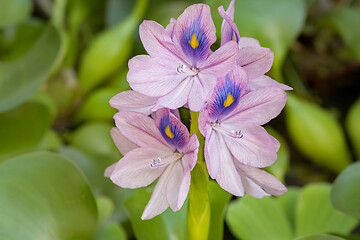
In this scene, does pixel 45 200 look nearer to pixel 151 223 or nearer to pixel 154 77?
pixel 151 223

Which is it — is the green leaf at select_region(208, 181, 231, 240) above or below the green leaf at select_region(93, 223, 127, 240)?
above

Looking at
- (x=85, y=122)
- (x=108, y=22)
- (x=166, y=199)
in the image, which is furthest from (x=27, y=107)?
(x=166, y=199)

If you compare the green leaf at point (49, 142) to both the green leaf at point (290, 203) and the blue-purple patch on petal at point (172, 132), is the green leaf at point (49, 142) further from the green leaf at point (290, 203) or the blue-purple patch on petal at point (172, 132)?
the blue-purple patch on petal at point (172, 132)

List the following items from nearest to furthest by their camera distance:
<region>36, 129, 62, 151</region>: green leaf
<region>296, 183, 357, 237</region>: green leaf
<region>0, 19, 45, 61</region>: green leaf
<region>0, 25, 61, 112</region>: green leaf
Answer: <region>296, 183, 357, 237</region>: green leaf → <region>0, 25, 61, 112</region>: green leaf → <region>36, 129, 62, 151</region>: green leaf → <region>0, 19, 45, 61</region>: green leaf

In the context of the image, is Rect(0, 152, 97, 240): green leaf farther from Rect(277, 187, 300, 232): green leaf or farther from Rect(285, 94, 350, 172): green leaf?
Rect(285, 94, 350, 172): green leaf

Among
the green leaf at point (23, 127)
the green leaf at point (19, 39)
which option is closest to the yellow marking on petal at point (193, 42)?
the green leaf at point (23, 127)

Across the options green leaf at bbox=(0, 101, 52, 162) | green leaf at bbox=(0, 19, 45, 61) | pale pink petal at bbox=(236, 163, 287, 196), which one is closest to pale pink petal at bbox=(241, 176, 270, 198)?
pale pink petal at bbox=(236, 163, 287, 196)

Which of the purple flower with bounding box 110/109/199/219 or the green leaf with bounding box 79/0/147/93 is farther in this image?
→ the green leaf with bounding box 79/0/147/93
